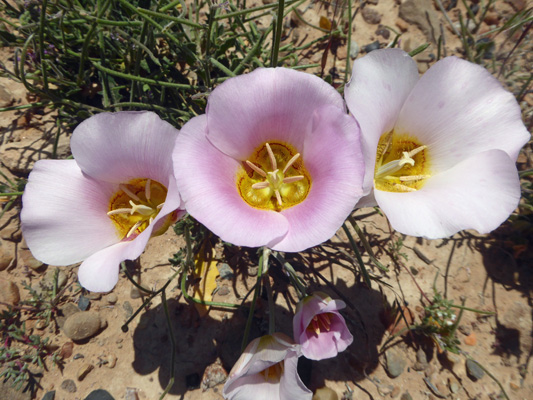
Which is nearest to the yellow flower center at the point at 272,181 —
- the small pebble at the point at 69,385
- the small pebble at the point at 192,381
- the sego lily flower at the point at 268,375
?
the sego lily flower at the point at 268,375

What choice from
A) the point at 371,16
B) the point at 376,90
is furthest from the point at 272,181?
the point at 371,16

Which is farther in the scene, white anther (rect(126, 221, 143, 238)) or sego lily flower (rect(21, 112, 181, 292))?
white anther (rect(126, 221, 143, 238))

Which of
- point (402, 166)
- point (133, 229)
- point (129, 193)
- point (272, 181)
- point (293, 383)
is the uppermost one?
point (402, 166)

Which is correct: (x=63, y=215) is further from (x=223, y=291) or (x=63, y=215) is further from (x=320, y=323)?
(x=320, y=323)

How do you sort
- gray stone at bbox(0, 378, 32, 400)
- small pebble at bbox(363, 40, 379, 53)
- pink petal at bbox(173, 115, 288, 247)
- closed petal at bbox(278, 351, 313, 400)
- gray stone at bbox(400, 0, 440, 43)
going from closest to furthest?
pink petal at bbox(173, 115, 288, 247)
closed petal at bbox(278, 351, 313, 400)
gray stone at bbox(0, 378, 32, 400)
small pebble at bbox(363, 40, 379, 53)
gray stone at bbox(400, 0, 440, 43)

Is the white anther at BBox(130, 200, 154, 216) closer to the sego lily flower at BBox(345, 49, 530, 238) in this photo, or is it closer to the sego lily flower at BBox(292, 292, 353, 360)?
the sego lily flower at BBox(292, 292, 353, 360)

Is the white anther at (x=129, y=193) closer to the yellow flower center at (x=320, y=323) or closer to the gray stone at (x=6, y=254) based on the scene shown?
the yellow flower center at (x=320, y=323)

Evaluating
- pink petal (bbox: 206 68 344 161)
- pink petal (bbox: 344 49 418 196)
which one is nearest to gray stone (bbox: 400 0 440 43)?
pink petal (bbox: 344 49 418 196)
